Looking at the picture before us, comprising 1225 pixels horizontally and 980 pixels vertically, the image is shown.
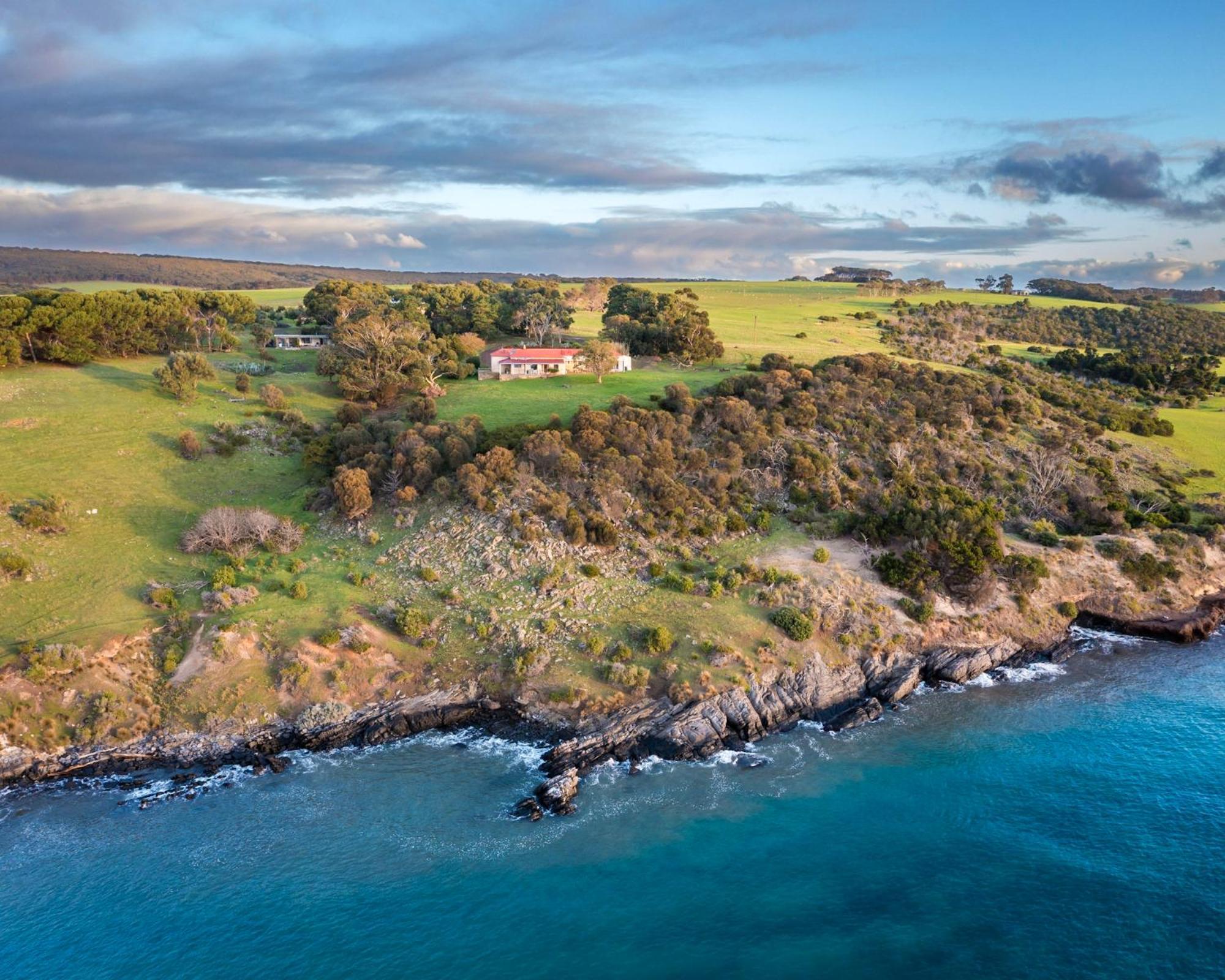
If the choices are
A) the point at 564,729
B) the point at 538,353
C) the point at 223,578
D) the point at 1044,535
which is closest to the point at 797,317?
the point at 538,353

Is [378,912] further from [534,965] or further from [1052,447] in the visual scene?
[1052,447]

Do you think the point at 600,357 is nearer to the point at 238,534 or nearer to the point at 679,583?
the point at 679,583

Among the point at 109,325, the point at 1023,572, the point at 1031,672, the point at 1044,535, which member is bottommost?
the point at 1031,672

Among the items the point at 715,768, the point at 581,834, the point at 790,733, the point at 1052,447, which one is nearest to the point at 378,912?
the point at 581,834

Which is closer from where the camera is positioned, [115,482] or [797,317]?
[115,482]

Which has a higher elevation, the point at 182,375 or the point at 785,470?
the point at 182,375

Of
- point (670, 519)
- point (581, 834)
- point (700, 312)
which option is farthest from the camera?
point (700, 312)
